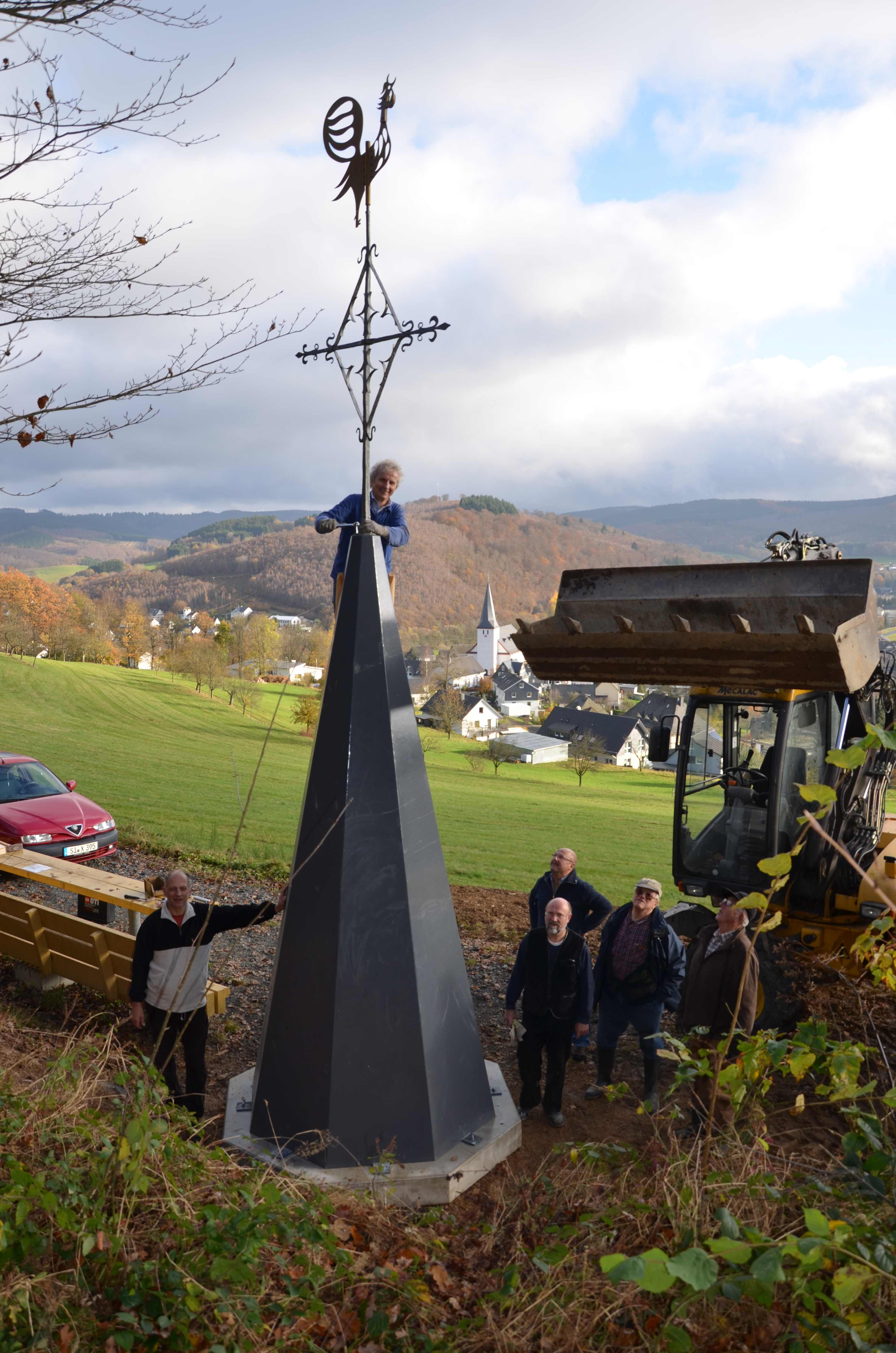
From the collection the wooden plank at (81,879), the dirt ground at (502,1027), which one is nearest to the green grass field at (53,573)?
the wooden plank at (81,879)

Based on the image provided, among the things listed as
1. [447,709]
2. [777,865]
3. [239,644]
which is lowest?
[447,709]

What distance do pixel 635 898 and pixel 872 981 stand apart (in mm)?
2225

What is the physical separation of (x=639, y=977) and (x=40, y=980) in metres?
4.82

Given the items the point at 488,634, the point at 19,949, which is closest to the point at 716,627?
the point at 19,949

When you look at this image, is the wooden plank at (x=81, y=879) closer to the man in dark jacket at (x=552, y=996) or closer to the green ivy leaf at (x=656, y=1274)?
the man in dark jacket at (x=552, y=996)

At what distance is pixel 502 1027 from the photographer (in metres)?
6.79

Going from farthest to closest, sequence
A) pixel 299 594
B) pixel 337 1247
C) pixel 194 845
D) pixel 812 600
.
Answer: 1. pixel 299 594
2. pixel 194 845
3. pixel 812 600
4. pixel 337 1247

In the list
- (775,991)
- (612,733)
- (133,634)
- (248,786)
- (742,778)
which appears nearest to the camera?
(775,991)

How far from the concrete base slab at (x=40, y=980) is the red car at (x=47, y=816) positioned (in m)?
2.68

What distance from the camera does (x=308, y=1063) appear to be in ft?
12.8

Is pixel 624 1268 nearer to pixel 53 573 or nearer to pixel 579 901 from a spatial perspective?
pixel 579 901

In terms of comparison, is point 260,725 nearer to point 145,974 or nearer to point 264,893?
point 264,893

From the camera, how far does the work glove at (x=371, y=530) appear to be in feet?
13.9

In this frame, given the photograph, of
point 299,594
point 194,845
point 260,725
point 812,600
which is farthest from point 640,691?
point 812,600
